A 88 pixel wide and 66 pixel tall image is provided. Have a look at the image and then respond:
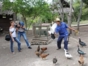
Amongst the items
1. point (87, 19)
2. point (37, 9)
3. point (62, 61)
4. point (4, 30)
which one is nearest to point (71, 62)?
point (62, 61)

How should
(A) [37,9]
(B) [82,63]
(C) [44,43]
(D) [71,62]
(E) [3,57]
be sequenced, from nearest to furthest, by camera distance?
(B) [82,63] → (D) [71,62] → (E) [3,57] → (C) [44,43] → (A) [37,9]

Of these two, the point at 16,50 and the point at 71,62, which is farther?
the point at 16,50

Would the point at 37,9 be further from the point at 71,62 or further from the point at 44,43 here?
the point at 71,62

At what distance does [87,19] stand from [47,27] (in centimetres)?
3749

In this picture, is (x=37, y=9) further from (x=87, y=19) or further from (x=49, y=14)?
(x=87, y=19)

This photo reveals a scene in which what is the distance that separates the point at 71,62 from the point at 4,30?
17357 mm

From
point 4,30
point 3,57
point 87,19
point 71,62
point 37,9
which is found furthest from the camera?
point 87,19

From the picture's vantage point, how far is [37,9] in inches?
805

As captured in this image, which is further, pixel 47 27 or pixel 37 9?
pixel 37 9

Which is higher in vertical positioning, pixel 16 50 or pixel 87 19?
pixel 16 50

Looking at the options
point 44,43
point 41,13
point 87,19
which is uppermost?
point 41,13

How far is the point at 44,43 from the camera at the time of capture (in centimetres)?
1379

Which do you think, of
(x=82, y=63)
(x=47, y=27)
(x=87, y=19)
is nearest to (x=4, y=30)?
(x=47, y=27)

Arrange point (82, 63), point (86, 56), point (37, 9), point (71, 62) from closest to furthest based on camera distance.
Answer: point (82, 63), point (71, 62), point (86, 56), point (37, 9)
